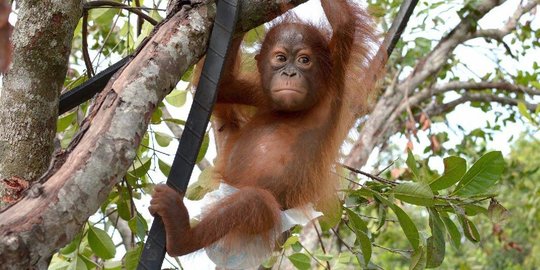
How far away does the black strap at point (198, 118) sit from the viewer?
6.34 ft

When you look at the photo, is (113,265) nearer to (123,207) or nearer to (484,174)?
(123,207)

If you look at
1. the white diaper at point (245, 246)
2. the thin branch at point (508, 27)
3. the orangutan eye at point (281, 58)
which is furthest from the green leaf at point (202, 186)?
the thin branch at point (508, 27)

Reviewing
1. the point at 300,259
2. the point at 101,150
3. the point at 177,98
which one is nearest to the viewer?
the point at 101,150

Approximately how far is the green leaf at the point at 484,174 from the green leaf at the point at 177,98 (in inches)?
53.4

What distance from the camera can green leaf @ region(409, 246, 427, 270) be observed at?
8.68 feet

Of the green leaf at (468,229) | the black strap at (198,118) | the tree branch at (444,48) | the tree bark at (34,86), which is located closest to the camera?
the black strap at (198,118)

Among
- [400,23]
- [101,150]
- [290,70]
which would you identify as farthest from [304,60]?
[101,150]

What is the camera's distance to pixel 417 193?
247 cm

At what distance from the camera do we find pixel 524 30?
6.86 m

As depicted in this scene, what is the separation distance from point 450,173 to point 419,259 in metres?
0.32

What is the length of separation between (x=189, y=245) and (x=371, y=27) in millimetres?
1173

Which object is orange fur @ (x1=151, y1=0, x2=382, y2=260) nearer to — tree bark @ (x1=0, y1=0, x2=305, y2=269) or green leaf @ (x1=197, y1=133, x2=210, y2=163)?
green leaf @ (x1=197, y1=133, x2=210, y2=163)

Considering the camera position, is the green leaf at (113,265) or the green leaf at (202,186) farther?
the green leaf at (202,186)

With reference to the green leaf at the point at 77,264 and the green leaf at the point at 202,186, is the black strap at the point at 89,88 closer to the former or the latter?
the green leaf at the point at 77,264
